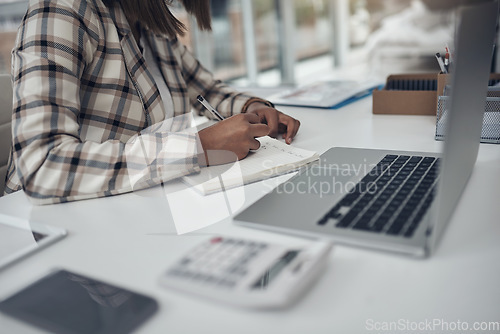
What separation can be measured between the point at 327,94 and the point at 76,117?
802 millimetres

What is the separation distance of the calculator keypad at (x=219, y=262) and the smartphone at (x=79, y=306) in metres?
0.05

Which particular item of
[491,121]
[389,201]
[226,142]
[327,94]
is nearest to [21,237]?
[226,142]

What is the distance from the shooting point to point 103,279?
0.48 meters

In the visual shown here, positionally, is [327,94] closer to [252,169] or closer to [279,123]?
[279,123]

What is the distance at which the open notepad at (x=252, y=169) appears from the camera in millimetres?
709

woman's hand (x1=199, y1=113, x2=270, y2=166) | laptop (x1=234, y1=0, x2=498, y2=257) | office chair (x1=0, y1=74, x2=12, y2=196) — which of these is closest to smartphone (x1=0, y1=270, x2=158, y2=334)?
laptop (x1=234, y1=0, x2=498, y2=257)

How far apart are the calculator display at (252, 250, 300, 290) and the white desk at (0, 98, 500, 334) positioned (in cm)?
3

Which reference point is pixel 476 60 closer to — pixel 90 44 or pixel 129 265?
pixel 129 265

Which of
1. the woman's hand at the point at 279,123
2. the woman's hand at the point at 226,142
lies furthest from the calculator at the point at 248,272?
the woman's hand at the point at 279,123

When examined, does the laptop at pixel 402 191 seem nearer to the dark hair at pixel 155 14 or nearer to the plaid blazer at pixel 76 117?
the plaid blazer at pixel 76 117

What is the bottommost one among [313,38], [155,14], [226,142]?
[313,38]

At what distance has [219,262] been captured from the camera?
1.42 ft

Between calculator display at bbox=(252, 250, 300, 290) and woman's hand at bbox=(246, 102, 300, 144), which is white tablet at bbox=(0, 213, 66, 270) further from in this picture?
woman's hand at bbox=(246, 102, 300, 144)

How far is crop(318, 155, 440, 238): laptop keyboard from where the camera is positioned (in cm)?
50
